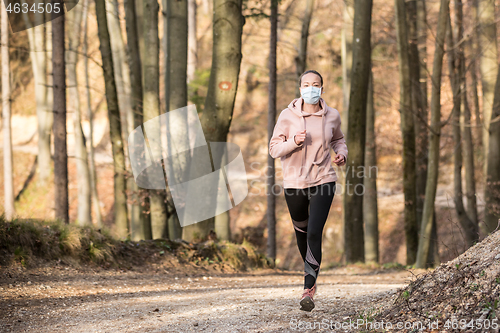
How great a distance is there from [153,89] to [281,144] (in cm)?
774

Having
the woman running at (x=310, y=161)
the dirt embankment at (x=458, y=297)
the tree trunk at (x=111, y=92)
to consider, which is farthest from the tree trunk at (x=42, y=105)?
the dirt embankment at (x=458, y=297)

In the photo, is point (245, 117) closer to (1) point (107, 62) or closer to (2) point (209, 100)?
(1) point (107, 62)

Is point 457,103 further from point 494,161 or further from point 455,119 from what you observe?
point 494,161

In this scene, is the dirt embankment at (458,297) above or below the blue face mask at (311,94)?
below

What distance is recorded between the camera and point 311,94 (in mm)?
4520

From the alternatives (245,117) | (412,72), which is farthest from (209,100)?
(245,117)

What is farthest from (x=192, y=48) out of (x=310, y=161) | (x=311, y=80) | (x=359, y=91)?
(x=310, y=161)

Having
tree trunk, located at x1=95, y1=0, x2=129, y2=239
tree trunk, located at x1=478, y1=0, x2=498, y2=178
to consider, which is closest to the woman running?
tree trunk, located at x1=95, y1=0, x2=129, y2=239

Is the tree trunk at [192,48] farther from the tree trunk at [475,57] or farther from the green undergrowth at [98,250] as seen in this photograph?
the green undergrowth at [98,250]

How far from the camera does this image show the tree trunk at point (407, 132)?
12203 mm

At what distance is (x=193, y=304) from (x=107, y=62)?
864 cm

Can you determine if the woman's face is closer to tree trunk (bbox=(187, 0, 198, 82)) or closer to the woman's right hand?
the woman's right hand

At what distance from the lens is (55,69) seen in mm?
9938

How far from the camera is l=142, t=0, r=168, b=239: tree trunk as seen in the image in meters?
11.4
